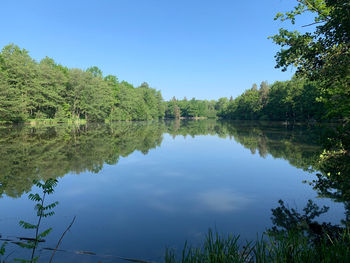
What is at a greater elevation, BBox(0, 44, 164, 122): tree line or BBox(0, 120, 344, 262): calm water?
BBox(0, 44, 164, 122): tree line

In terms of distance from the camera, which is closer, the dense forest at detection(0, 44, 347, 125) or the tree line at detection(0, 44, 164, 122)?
the tree line at detection(0, 44, 164, 122)

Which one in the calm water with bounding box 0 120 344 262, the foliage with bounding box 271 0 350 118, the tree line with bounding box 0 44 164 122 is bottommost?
the calm water with bounding box 0 120 344 262

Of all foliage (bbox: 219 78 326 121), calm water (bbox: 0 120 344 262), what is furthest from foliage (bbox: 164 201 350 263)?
foliage (bbox: 219 78 326 121)

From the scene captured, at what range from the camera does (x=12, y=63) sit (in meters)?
53.2

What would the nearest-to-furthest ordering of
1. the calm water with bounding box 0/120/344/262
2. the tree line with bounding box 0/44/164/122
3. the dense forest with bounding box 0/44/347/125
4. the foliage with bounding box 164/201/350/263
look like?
the foliage with bounding box 164/201/350/263
the calm water with bounding box 0/120/344/262
the tree line with bounding box 0/44/164/122
the dense forest with bounding box 0/44/347/125

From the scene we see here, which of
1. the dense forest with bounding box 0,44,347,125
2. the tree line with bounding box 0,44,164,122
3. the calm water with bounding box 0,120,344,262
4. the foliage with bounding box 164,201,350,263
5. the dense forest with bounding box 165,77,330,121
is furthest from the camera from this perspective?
the dense forest with bounding box 165,77,330,121

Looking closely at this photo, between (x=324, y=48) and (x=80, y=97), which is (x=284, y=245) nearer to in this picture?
(x=324, y=48)

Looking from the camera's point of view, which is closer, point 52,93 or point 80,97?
point 52,93

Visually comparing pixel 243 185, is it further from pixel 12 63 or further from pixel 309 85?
pixel 309 85

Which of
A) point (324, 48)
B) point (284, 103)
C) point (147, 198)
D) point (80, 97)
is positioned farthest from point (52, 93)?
point (284, 103)

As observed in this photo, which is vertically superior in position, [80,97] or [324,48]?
[80,97]

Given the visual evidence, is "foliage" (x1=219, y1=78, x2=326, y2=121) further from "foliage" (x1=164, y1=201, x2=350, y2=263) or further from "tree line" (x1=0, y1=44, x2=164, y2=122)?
"tree line" (x1=0, y1=44, x2=164, y2=122)

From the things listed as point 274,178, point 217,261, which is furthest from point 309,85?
point 217,261

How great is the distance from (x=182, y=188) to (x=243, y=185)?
2.98 metres
